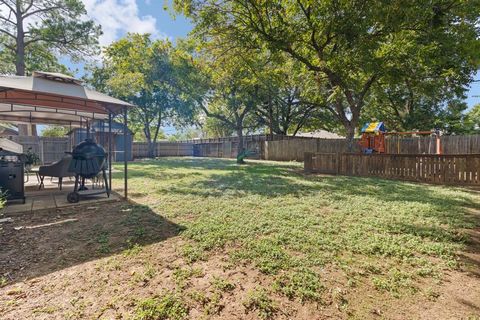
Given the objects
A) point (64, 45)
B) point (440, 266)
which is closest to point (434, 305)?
point (440, 266)

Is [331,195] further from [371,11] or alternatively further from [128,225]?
[371,11]

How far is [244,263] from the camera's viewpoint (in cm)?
235

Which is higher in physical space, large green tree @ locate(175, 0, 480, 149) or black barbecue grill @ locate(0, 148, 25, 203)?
large green tree @ locate(175, 0, 480, 149)

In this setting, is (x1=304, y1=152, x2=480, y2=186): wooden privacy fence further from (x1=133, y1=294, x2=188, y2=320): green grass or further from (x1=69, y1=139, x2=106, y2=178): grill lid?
(x1=133, y1=294, x2=188, y2=320): green grass

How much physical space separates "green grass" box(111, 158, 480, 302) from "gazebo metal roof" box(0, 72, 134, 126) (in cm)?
219

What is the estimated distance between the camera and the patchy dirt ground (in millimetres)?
1704

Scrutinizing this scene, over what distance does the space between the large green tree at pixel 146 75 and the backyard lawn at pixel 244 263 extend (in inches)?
538

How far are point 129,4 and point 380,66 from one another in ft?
37.4

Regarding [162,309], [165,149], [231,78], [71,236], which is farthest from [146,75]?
[162,309]

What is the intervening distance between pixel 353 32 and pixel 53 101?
8405mm

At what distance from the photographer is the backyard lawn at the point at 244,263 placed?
1750mm

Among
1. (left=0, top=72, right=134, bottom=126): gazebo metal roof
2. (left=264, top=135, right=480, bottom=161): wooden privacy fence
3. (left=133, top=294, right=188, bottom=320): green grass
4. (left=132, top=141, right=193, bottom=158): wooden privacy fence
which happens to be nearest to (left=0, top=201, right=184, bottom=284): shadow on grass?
(left=133, top=294, right=188, bottom=320): green grass

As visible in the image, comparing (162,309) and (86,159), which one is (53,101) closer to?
(86,159)

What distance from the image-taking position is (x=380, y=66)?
8.20 m
